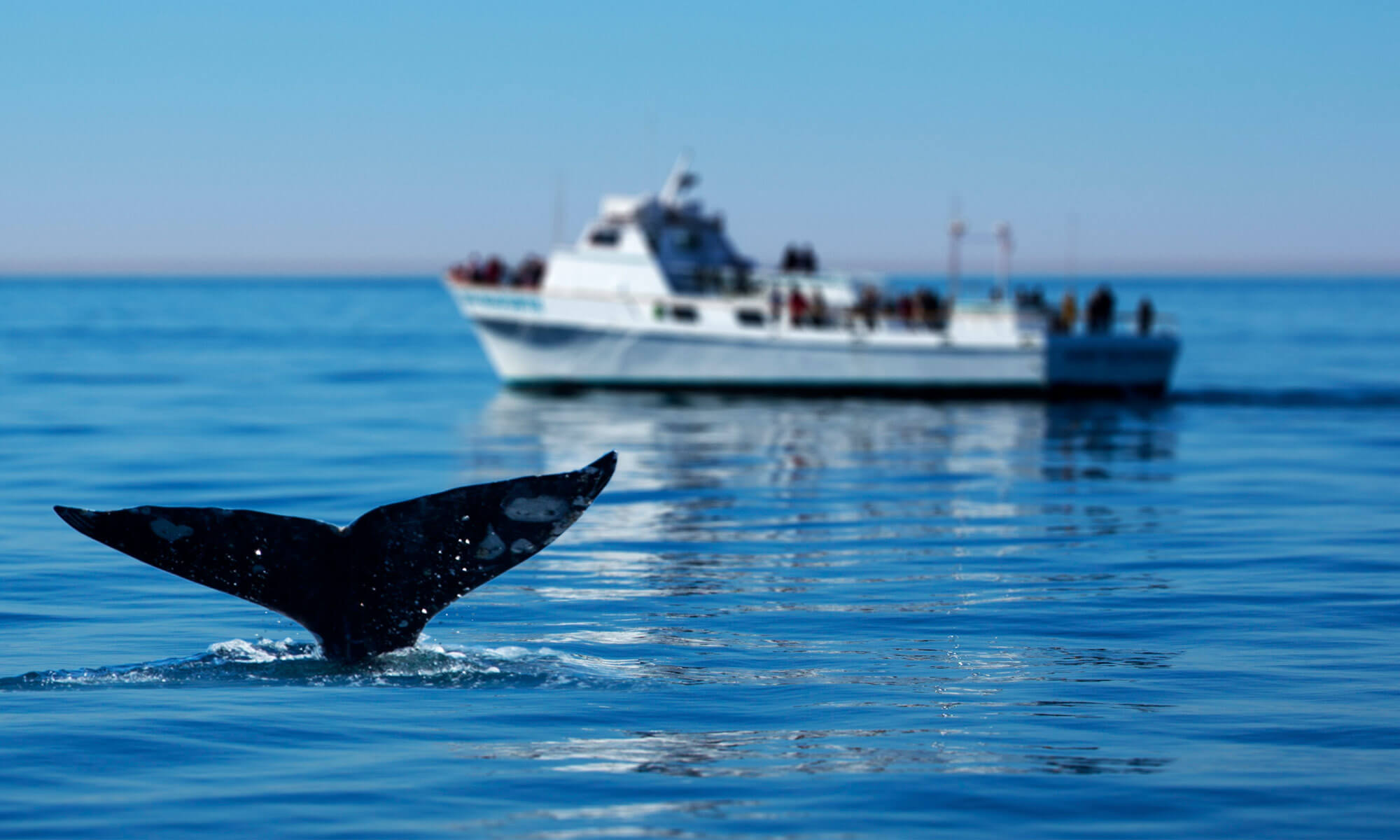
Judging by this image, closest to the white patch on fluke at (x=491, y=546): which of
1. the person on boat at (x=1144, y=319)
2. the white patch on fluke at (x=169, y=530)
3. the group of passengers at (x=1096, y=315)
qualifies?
the white patch on fluke at (x=169, y=530)

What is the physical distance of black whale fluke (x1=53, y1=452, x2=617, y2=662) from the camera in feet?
26.1

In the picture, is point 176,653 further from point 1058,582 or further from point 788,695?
point 1058,582

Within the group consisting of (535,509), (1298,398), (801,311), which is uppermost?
(801,311)

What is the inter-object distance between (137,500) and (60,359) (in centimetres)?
4223

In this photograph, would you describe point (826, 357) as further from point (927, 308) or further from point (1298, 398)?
point (1298, 398)

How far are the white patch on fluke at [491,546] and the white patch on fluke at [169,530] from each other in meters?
1.44

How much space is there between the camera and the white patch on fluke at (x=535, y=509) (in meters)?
8.04

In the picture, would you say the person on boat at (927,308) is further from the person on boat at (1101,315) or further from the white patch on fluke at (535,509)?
the white patch on fluke at (535,509)

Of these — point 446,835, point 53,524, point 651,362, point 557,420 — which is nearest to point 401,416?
point 557,420

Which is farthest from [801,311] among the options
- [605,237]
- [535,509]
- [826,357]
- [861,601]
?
[535,509]

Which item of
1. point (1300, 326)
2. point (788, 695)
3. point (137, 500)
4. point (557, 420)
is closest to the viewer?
point (788, 695)

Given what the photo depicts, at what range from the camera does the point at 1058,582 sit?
46.5 feet

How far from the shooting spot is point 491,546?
26.9 feet

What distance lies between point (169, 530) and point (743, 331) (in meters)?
35.3
